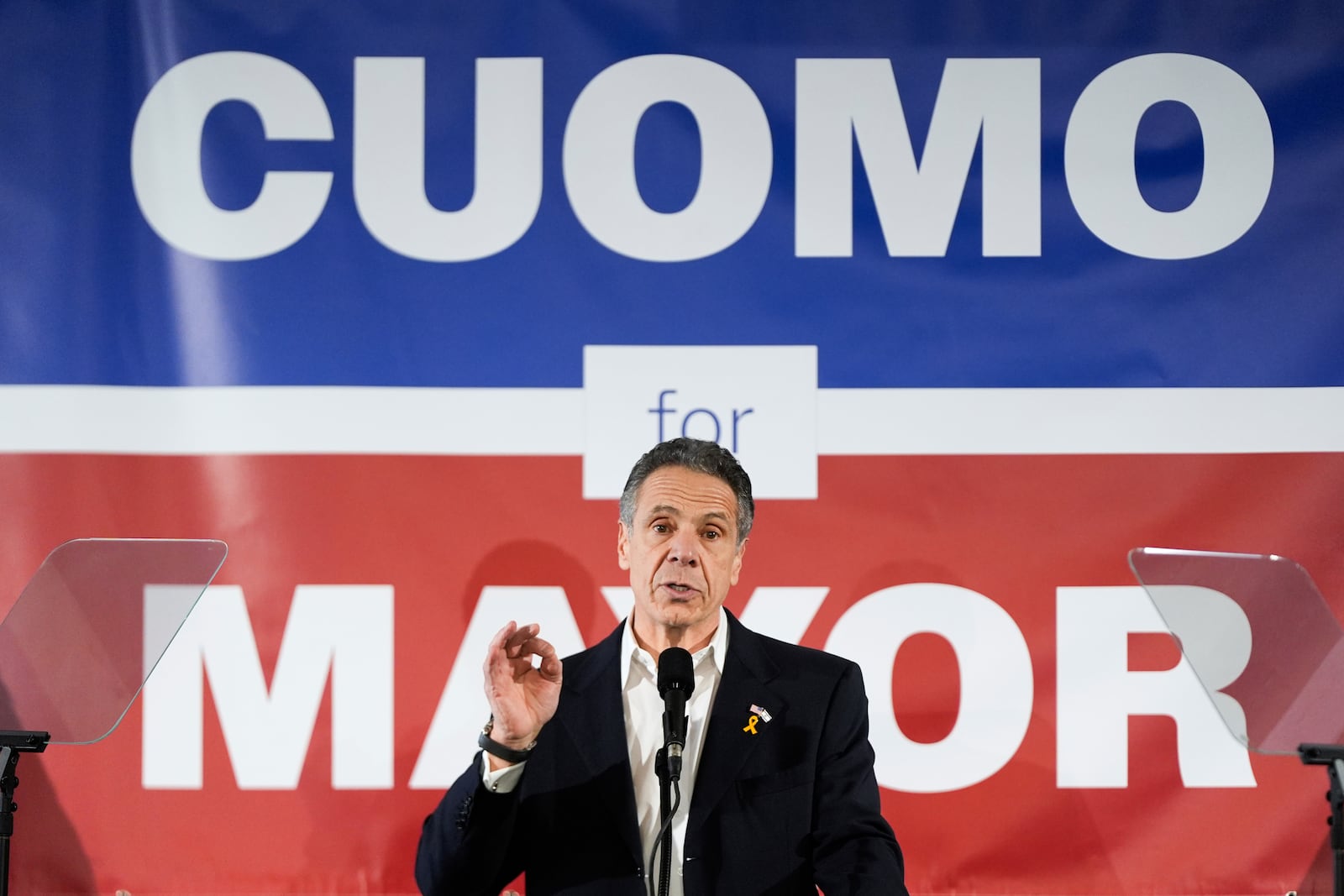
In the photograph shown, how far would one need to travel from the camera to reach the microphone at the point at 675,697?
1.60 meters

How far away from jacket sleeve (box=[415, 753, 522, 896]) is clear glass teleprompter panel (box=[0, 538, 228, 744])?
Result: 549 mm

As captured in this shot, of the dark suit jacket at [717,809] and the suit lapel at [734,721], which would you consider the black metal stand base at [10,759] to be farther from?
the suit lapel at [734,721]

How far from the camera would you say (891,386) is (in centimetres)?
277

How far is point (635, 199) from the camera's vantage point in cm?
278

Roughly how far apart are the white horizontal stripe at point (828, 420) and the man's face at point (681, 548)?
23.5 inches

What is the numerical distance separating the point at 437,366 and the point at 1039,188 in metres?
1.40

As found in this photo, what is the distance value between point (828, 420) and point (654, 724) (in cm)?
90

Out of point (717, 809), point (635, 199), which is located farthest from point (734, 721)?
point (635, 199)

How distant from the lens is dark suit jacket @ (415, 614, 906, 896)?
6.34 feet

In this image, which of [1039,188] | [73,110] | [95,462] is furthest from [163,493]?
[1039,188]

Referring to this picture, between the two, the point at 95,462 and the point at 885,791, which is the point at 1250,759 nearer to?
the point at 885,791

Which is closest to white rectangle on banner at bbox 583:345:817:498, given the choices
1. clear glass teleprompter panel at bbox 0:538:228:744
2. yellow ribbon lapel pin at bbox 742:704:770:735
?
yellow ribbon lapel pin at bbox 742:704:770:735

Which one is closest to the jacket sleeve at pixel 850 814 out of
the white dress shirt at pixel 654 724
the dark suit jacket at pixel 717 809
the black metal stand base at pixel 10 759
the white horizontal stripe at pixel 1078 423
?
the dark suit jacket at pixel 717 809

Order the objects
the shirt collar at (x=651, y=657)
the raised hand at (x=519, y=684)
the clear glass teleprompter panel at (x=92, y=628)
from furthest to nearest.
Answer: the shirt collar at (x=651, y=657) → the clear glass teleprompter panel at (x=92, y=628) → the raised hand at (x=519, y=684)
